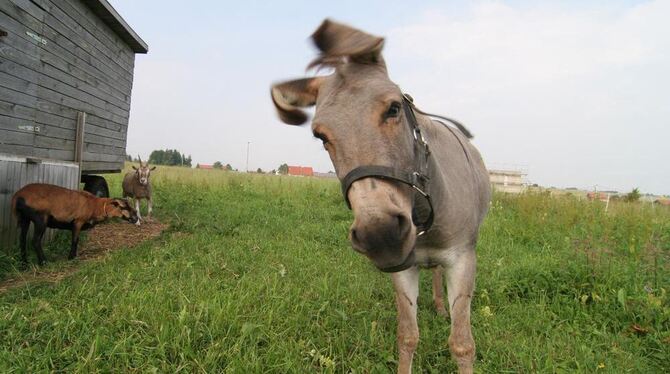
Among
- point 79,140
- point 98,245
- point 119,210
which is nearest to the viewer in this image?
point 98,245

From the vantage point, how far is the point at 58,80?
6.70 metres

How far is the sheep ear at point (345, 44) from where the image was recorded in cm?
171

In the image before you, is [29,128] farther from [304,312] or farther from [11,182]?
[304,312]

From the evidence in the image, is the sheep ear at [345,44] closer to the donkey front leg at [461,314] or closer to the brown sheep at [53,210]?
the donkey front leg at [461,314]

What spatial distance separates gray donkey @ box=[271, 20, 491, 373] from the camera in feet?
4.81

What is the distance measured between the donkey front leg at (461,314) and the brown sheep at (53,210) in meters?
5.22

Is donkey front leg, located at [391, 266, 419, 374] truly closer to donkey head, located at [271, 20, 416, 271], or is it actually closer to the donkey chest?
the donkey chest

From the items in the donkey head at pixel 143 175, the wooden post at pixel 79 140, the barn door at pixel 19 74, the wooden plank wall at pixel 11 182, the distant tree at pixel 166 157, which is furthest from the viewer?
the distant tree at pixel 166 157

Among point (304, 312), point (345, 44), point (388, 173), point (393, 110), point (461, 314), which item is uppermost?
point (345, 44)

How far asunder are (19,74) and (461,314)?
6.97 metres

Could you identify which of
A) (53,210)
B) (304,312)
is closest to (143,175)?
(53,210)

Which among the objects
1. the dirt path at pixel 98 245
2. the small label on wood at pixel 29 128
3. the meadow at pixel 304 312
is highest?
the small label on wood at pixel 29 128

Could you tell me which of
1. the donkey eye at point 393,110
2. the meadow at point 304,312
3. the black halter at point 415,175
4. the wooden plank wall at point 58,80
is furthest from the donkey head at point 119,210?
the donkey eye at point 393,110

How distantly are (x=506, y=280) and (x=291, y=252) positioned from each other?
2.96m
